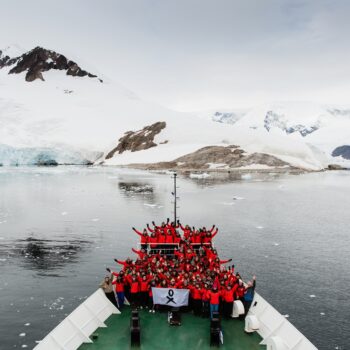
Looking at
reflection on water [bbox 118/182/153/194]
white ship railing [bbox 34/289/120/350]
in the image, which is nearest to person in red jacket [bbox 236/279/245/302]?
white ship railing [bbox 34/289/120/350]

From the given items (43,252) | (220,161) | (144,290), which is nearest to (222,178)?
(220,161)

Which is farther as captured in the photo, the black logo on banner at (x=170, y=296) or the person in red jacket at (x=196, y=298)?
the black logo on banner at (x=170, y=296)

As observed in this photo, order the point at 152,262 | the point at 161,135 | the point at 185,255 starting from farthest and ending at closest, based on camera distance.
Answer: the point at 161,135, the point at 185,255, the point at 152,262

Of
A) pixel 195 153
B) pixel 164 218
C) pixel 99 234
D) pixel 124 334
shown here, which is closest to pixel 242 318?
pixel 124 334

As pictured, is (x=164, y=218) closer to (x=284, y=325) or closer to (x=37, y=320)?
(x=37, y=320)

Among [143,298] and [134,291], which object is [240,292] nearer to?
[143,298]

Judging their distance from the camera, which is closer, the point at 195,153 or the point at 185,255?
the point at 185,255

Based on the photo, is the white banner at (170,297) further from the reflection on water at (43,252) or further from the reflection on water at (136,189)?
the reflection on water at (136,189)

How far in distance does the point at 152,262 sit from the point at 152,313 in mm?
2827

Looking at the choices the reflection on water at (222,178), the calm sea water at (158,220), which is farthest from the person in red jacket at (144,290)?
the reflection on water at (222,178)

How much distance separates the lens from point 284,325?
51.0ft

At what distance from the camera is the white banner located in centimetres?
1783

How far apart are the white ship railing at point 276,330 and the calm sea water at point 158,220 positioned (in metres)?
3.78

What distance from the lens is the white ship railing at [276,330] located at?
14.1 m
